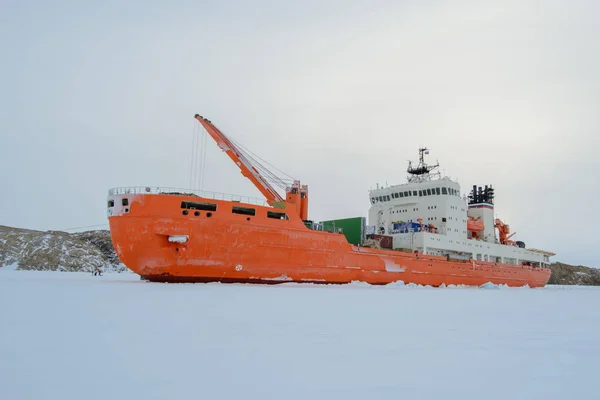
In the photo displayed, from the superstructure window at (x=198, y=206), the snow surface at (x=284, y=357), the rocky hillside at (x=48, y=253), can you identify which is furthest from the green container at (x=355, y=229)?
the rocky hillside at (x=48, y=253)

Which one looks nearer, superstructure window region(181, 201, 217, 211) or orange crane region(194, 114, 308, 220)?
superstructure window region(181, 201, 217, 211)

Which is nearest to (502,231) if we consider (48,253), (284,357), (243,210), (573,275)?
(243,210)

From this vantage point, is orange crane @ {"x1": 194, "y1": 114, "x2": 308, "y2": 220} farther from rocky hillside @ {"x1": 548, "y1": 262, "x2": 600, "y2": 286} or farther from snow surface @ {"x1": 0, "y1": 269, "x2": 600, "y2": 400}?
rocky hillside @ {"x1": 548, "y1": 262, "x2": 600, "y2": 286}

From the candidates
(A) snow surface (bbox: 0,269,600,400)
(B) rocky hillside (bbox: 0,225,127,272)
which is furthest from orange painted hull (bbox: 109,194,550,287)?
(B) rocky hillside (bbox: 0,225,127,272)

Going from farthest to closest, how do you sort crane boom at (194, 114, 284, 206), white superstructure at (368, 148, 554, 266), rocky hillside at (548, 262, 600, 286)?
rocky hillside at (548, 262, 600, 286) < white superstructure at (368, 148, 554, 266) < crane boom at (194, 114, 284, 206)

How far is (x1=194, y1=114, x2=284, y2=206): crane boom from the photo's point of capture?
75.3ft

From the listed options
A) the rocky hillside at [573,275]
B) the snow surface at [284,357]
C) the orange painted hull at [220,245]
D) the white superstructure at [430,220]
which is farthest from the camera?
the rocky hillside at [573,275]

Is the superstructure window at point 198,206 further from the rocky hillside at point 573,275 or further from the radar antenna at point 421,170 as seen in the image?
the rocky hillside at point 573,275

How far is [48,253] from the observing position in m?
51.9

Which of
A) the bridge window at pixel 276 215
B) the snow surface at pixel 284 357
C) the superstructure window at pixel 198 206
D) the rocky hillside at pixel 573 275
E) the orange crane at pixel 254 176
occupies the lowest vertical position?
the rocky hillside at pixel 573 275

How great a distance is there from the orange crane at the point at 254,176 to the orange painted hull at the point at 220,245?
1.55m

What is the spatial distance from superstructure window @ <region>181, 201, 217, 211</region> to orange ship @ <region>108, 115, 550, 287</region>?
0.14 feet

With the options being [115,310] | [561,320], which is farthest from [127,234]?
[561,320]

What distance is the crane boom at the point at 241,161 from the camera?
23.0 meters
